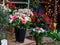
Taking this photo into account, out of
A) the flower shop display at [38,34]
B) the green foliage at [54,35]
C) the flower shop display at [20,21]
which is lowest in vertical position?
the green foliage at [54,35]

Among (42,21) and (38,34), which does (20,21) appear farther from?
(42,21)

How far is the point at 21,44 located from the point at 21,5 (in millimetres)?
2457

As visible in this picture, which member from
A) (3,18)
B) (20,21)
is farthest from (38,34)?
(3,18)

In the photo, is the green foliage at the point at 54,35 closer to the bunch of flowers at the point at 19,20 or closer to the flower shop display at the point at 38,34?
the flower shop display at the point at 38,34

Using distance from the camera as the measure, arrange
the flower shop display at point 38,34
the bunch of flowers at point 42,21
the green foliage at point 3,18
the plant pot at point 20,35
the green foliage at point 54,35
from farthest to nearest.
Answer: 1. the bunch of flowers at point 42,21
2. the plant pot at point 20,35
3. the green foliage at point 54,35
4. the flower shop display at point 38,34
5. the green foliage at point 3,18

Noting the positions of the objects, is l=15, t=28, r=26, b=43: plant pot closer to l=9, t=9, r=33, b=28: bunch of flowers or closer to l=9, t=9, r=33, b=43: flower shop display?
l=9, t=9, r=33, b=43: flower shop display

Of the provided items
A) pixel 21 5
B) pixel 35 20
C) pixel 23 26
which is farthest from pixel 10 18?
pixel 21 5

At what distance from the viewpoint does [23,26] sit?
4832mm

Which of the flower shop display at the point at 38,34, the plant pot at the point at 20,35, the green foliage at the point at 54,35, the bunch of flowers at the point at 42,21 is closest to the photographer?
the flower shop display at the point at 38,34

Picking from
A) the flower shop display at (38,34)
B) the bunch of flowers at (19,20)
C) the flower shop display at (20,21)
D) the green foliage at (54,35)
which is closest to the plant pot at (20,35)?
the flower shop display at (20,21)

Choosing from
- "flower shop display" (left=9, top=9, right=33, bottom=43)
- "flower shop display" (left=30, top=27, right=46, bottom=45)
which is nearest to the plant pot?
"flower shop display" (left=9, top=9, right=33, bottom=43)

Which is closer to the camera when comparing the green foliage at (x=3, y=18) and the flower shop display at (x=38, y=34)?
the green foliage at (x=3, y=18)

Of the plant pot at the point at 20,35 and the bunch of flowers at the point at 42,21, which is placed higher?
the bunch of flowers at the point at 42,21

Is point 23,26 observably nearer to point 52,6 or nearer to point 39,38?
point 39,38
